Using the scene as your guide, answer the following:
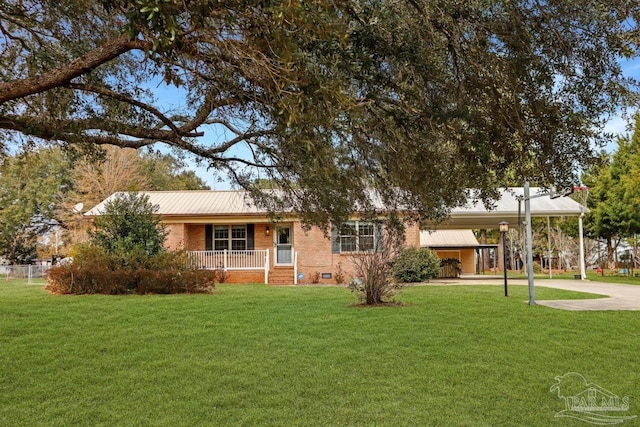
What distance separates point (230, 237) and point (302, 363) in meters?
17.6

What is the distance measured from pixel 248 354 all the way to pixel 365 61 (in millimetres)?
4759

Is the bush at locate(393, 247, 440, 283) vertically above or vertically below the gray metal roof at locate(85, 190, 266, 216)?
below

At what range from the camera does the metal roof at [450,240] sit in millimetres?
32091

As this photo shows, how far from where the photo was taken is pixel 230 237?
24375mm

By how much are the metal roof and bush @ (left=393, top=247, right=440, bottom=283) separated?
32.4 ft

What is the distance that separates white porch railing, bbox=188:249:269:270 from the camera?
74.1 feet

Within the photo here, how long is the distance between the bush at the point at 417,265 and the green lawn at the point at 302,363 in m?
8.76

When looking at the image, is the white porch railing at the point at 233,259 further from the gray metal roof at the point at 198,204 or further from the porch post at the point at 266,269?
the gray metal roof at the point at 198,204

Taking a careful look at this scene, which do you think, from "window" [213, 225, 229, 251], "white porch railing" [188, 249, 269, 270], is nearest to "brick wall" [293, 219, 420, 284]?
"white porch railing" [188, 249, 269, 270]

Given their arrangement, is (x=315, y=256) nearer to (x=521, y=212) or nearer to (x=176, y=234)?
(x=176, y=234)

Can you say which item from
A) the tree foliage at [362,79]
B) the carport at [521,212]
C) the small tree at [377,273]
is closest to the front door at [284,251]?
the carport at [521,212]

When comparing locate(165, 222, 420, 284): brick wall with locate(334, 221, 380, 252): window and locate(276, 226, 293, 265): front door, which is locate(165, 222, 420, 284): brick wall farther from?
locate(334, 221, 380, 252): window

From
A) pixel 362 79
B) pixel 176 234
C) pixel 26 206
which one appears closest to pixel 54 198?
pixel 26 206

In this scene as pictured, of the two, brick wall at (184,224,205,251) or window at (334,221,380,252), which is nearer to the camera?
window at (334,221,380,252)
